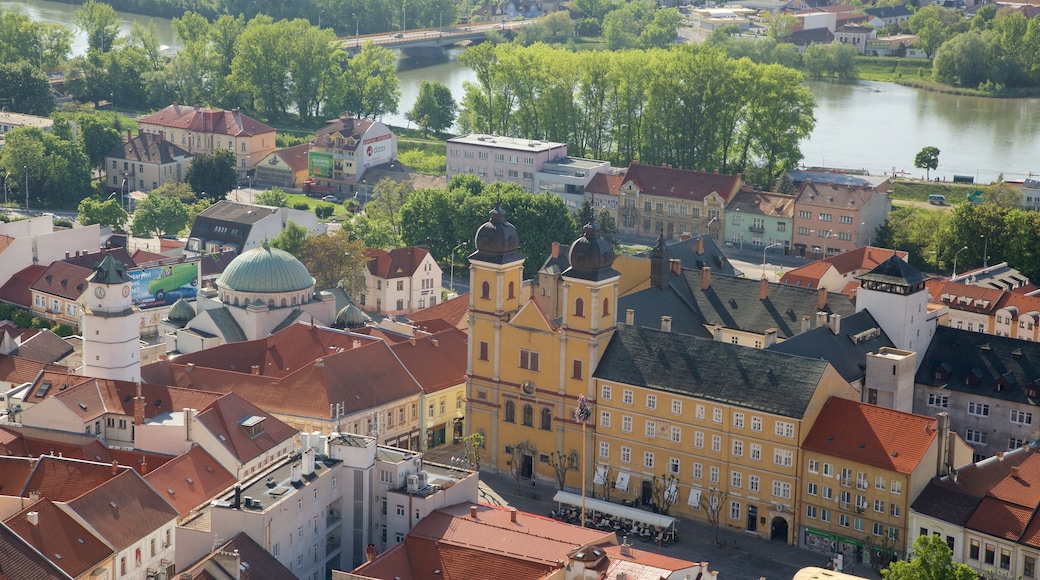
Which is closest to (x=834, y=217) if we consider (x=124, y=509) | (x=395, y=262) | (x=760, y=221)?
(x=760, y=221)

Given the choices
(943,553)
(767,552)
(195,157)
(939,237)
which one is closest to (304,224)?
(195,157)

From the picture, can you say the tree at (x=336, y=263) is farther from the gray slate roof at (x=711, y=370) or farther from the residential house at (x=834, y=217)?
the residential house at (x=834, y=217)

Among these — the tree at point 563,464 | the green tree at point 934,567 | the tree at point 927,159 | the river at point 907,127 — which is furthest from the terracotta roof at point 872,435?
the river at point 907,127

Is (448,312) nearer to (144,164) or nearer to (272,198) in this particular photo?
(272,198)

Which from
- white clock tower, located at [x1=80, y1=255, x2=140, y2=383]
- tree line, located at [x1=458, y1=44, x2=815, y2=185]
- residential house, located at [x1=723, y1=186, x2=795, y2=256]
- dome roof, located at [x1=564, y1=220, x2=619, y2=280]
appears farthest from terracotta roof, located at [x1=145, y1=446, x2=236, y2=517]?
tree line, located at [x1=458, y1=44, x2=815, y2=185]

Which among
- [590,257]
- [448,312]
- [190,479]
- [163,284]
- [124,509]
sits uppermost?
[590,257]

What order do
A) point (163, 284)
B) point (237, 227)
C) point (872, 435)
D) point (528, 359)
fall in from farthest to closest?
point (237, 227) < point (163, 284) < point (528, 359) < point (872, 435)

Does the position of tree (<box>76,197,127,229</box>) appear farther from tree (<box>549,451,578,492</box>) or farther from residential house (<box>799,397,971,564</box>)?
residential house (<box>799,397,971,564</box>)
